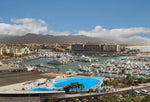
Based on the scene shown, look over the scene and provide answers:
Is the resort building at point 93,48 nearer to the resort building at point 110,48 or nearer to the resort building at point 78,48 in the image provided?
the resort building at point 78,48

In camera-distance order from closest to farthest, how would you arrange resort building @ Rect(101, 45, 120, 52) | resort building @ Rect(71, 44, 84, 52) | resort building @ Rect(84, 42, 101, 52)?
resort building @ Rect(101, 45, 120, 52) < resort building @ Rect(84, 42, 101, 52) < resort building @ Rect(71, 44, 84, 52)

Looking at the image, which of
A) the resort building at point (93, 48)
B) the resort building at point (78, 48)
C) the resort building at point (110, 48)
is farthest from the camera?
the resort building at point (78, 48)

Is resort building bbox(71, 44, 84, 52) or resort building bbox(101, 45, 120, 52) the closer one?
resort building bbox(101, 45, 120, 52)

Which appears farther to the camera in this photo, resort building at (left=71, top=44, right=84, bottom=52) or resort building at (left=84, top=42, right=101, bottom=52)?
resort building at (left=71, top=44, right=84, bottom=52)

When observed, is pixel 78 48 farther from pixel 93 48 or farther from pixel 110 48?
pixel 110 48

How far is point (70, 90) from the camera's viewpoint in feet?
25.2

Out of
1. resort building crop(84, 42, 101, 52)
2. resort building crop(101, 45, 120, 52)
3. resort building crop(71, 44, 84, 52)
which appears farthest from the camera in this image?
resort building crop(71, 44, 84, 52)

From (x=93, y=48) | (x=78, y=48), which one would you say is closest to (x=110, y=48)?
(x=93, y=48)

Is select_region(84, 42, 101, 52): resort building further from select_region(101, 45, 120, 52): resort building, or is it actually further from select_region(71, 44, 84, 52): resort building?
select_region(101, 45, 120, 52): resort building

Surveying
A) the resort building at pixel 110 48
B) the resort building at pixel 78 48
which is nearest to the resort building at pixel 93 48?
the resort building at pixel 78 48

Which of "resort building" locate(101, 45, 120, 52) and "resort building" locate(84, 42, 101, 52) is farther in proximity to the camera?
"resort building" locate(84, 42, 101, 52)

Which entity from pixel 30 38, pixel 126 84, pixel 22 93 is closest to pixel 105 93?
pixel 126 84

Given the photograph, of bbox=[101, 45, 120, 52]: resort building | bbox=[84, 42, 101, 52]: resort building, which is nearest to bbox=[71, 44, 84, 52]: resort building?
bbox=[84, 42, 101, 52]: resort building

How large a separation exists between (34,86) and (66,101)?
2.63 meters
